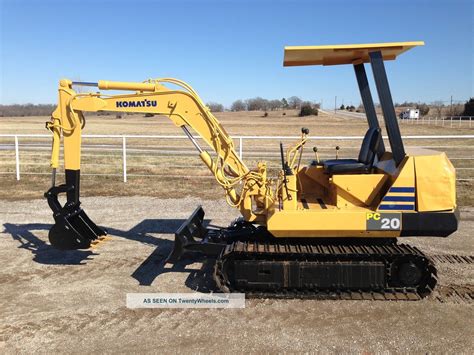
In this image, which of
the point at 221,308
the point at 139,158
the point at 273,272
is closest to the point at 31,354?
the point at 221,308

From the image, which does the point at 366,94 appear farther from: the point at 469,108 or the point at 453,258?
the point at 469,108

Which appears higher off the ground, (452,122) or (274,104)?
(274,104)

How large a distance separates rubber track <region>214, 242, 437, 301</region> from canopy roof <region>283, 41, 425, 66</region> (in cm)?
242

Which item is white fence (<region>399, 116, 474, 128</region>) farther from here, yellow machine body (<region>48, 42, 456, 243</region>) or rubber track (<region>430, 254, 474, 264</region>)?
yellow machine body (<region>48, 42, 456, 243</region>)

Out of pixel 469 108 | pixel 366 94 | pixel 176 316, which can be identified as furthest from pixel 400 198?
pixel 469 108

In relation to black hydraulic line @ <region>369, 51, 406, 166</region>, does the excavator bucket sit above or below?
below

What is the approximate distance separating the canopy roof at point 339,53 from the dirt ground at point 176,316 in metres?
3.03

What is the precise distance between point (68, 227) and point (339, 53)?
14.2ft

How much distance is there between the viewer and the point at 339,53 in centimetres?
577

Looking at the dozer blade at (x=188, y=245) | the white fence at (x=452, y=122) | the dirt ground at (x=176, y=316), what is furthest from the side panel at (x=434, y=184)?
the white fence at (x=452, y=122)

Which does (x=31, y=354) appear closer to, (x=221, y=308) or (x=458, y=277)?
(x=221, y=308)

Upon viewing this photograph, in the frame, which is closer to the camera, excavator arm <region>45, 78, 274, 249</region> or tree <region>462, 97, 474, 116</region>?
excavator arm <region>45, 78, 274, 249</region>

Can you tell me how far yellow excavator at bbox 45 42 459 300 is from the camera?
17.3 feet

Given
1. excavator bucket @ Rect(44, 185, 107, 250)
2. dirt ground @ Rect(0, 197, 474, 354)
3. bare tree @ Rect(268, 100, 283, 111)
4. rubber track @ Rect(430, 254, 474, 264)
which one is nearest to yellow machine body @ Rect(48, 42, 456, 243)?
excavator bucket @ Rect(44, 185, 107, 250)
